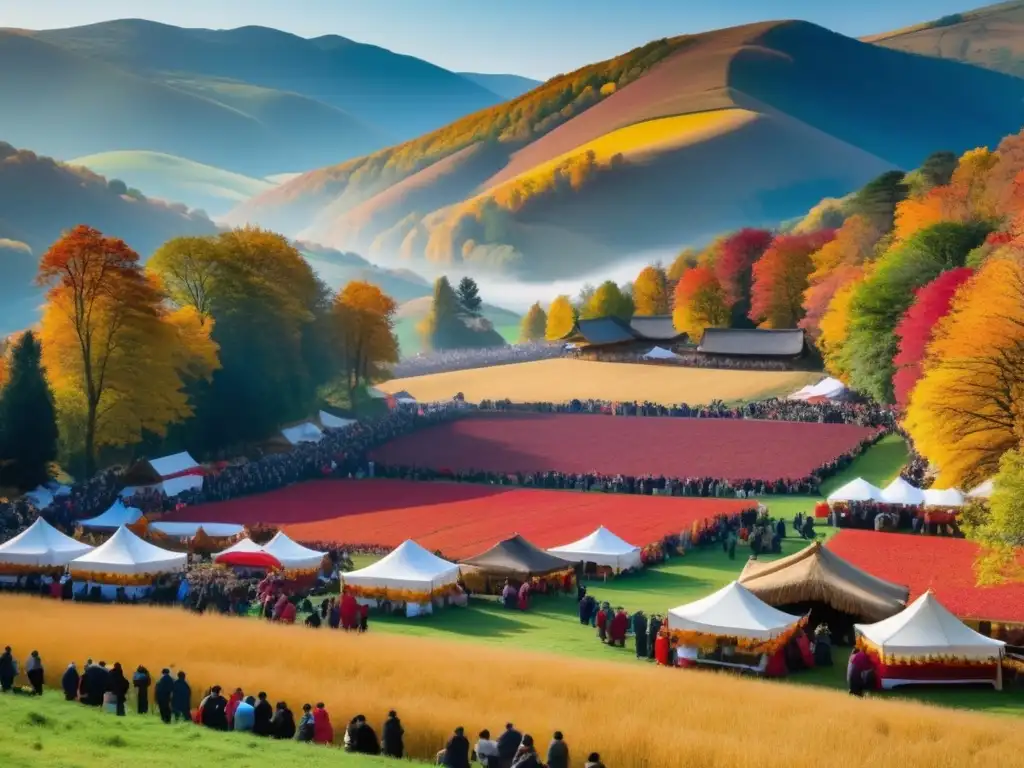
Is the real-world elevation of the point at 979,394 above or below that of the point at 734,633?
above

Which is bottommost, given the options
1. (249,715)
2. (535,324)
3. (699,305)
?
(249,715)

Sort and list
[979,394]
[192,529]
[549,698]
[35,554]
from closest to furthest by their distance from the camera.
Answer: [549,698] → [35,554] → [979,394] → [192,529]

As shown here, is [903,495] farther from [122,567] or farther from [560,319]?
[560,319]

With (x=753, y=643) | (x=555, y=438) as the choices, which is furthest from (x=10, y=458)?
(x=753, y=643)

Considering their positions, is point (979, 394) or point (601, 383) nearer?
point (979, 394)

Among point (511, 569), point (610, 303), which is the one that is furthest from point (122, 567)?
point (610, 303)

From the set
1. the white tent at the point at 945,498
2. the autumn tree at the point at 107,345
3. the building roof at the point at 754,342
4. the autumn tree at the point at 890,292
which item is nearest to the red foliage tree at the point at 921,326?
the white tent at the point at 945,498

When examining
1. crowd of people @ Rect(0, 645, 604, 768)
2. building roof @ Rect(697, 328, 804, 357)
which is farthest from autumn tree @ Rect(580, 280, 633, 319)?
crowd of people @ Rect(0, 645, 604, 768)
